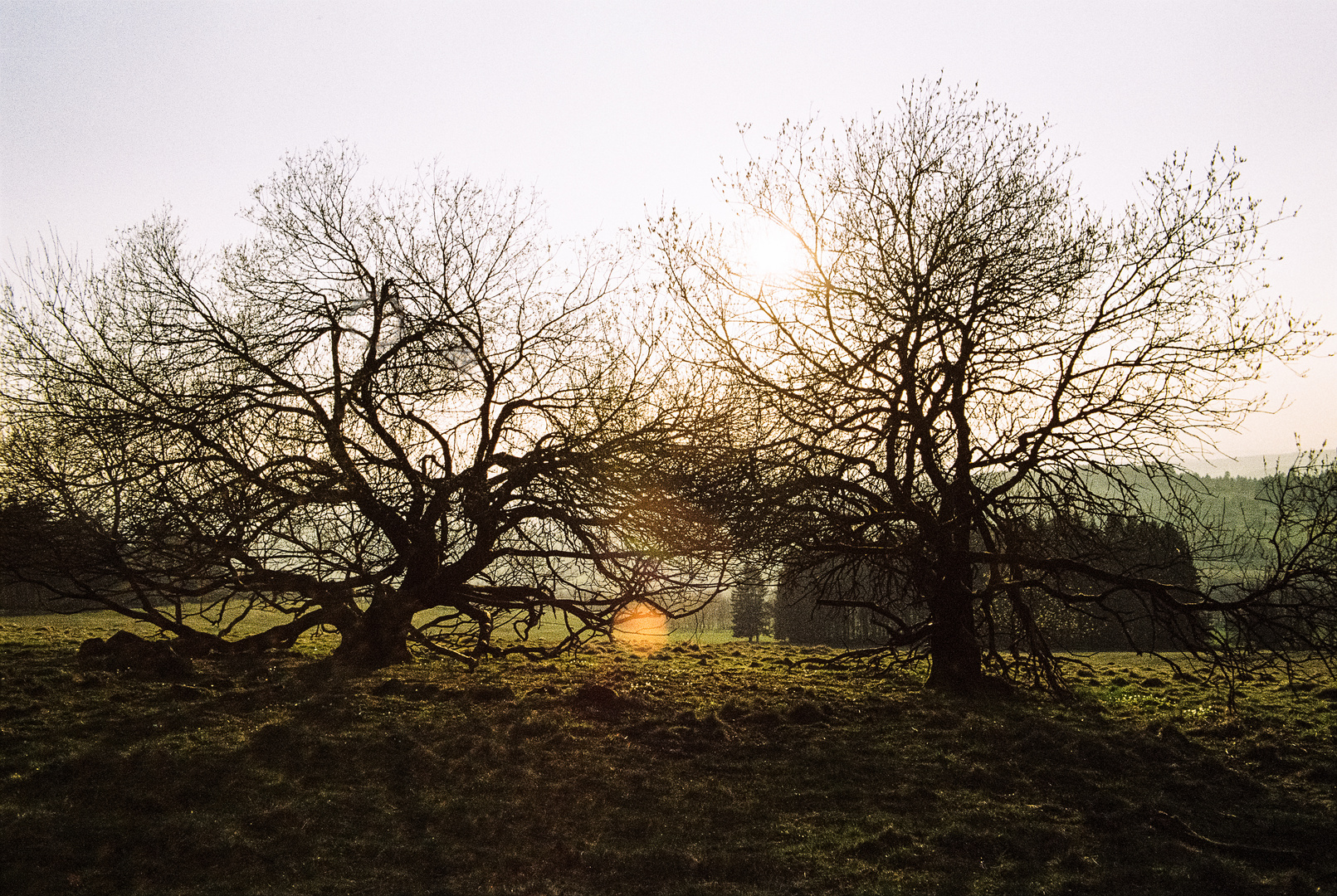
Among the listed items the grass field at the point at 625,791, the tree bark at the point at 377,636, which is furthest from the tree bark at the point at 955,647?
the tree bark at the point at 377,636

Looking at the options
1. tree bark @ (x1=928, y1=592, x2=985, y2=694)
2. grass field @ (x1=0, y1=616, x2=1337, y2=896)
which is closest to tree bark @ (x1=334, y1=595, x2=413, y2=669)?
grass field @ (x1=0, y1=616, x2=1337, y2=896)

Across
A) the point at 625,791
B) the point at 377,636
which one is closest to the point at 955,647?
the point at 625,791

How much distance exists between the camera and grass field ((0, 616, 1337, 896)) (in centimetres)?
559

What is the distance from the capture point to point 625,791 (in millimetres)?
7387

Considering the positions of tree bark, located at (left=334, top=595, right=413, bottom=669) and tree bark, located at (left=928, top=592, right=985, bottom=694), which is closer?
tree bark, located at (left=928, top=592, right=985, bottom=694)

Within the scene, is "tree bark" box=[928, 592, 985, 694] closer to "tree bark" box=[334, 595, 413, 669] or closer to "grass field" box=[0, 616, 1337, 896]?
"grass field" box=[0, 616, 1337, 896]

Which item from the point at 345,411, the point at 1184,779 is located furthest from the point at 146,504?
the point at 1184,779

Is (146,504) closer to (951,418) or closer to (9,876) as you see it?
(9,876)

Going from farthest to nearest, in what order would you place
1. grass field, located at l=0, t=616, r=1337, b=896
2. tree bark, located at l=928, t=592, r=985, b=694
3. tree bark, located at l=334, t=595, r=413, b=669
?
tree bark, located at l=334, t=595, r=413, b=669, tree bark, located at l=928, t=592, r=985, b=694, grass field, located at l=0, t=616, r=1337, b=896

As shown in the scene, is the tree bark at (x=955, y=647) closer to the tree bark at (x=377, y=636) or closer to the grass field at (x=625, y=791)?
the grass field at (x=625, y=791)

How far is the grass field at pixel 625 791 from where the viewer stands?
559 centimetres

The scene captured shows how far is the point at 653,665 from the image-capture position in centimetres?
1573

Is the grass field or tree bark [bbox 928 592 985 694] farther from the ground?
tree bark [bbox 928 592 985 694]

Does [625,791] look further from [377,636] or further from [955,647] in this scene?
[377,636]
